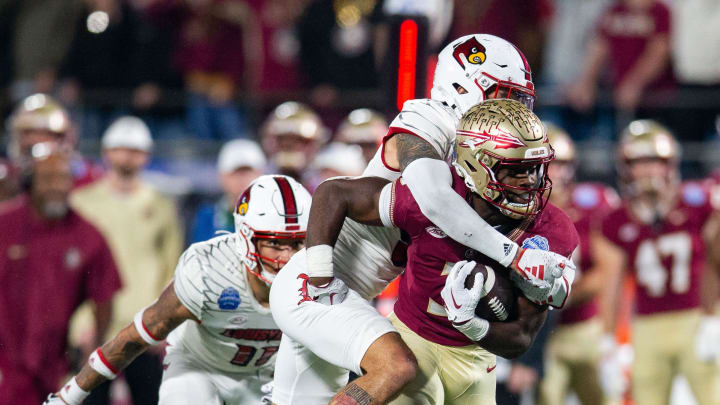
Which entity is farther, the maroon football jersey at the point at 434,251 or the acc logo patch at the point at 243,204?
the acc logo patch at the point at 243,204

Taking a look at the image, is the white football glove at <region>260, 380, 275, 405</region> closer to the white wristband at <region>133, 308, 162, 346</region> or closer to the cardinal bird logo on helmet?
the white wristband at <region>133, 308, 162, 346</region>

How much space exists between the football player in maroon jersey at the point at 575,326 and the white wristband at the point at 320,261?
342 centimetres

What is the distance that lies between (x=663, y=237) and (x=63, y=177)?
12.4ft

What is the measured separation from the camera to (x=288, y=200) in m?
5.23

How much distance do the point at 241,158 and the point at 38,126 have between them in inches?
52.0

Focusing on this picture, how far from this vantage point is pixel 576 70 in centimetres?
1008

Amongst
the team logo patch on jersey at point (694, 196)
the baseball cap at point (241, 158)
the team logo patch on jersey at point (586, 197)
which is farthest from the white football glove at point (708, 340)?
the baseball cap at point (241, 158)

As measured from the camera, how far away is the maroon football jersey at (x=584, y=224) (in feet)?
26.3

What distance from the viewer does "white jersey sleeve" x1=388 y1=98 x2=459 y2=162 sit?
4.66 m

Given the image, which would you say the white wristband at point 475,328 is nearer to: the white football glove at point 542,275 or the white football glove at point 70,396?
the white football glove at point 542,275

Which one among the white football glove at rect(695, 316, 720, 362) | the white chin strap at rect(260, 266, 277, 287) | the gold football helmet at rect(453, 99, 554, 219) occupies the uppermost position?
the gold football helmet at rect(453, 99, 554, 219)

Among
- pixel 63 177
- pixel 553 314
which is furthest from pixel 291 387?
pixel 553 314

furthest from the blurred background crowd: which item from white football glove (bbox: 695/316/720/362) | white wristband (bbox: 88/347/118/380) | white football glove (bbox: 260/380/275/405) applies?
white wristband (bbox: 88/347/118/380)

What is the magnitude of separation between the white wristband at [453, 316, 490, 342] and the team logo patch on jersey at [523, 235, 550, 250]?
1.02 feet
